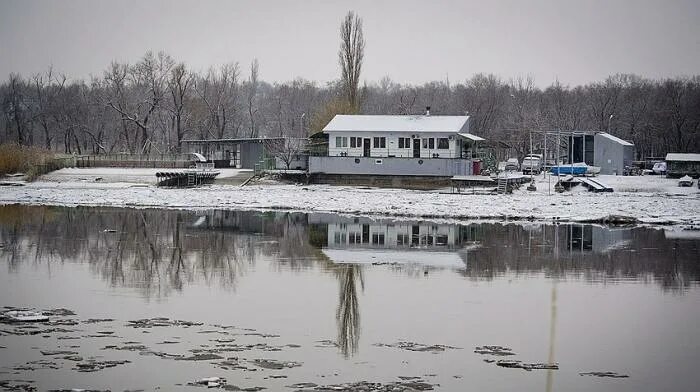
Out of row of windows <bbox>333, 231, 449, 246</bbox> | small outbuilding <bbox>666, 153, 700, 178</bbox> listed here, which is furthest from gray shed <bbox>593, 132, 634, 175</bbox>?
row of windows <bbox>333, 231, 449, 246</bbox>

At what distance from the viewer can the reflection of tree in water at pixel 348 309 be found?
15.8m

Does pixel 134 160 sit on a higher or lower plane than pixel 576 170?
higher

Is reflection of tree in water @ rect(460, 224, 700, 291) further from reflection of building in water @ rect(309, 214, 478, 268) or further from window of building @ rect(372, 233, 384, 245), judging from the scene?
window of building @ rect(372, 233, 384, 245)

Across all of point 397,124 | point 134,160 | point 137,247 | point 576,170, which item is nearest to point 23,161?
point 134,160

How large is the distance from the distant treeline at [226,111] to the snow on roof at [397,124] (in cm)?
1410

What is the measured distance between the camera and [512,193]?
54.9 m

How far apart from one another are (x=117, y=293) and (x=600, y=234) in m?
20.5

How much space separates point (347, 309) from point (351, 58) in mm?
59892

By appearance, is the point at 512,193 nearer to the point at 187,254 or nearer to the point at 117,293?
the point at 187,254

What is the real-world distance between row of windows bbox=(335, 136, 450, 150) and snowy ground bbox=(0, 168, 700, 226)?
16.5ft

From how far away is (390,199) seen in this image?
5003 centimetres

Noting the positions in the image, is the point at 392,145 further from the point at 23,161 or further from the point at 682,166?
the point at 23,161

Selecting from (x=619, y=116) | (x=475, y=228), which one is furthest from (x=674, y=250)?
(x=619, y=116)

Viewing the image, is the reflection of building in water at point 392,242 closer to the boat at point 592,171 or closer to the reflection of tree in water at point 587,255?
the reflection of tree in water at point 587,255
